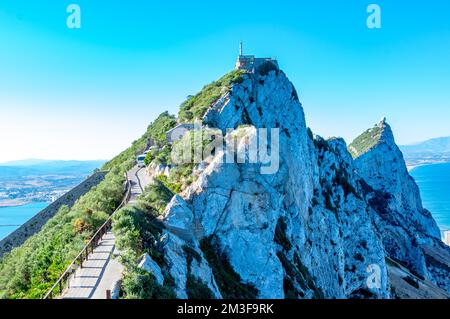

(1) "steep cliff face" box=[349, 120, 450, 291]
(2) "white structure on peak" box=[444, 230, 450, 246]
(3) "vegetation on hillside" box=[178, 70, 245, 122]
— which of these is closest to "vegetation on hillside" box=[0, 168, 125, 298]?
(3) "vegetation on hillside" box=[178, 70, 245, 122]

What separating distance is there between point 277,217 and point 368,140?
4913 inches

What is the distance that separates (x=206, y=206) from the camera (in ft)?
87.0

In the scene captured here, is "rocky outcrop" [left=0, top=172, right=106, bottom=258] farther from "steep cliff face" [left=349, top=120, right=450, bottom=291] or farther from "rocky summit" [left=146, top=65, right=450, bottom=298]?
"steep cliff face" [left=349, top=120, right=450, bottom=291]

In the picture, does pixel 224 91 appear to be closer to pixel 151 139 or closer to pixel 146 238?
pixel 151 139

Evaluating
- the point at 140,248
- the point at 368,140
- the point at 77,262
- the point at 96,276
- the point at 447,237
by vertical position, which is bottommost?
the point at 447,237

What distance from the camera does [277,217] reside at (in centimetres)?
3133

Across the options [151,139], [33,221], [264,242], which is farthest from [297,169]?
[33,221]

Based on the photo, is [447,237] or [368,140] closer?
[368,140]

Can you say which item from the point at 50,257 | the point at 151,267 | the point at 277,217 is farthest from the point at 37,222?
the point at 151,267

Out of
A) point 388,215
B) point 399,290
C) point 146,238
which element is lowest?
point 399,290

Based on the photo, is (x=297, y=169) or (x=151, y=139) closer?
(x=297, y=169)

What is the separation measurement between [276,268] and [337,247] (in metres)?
27.0

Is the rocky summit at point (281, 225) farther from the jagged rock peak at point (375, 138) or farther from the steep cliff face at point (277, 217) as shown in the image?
the jagged rock peak at point (375, 138)

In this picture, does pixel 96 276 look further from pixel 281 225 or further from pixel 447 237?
pixel 447 237
